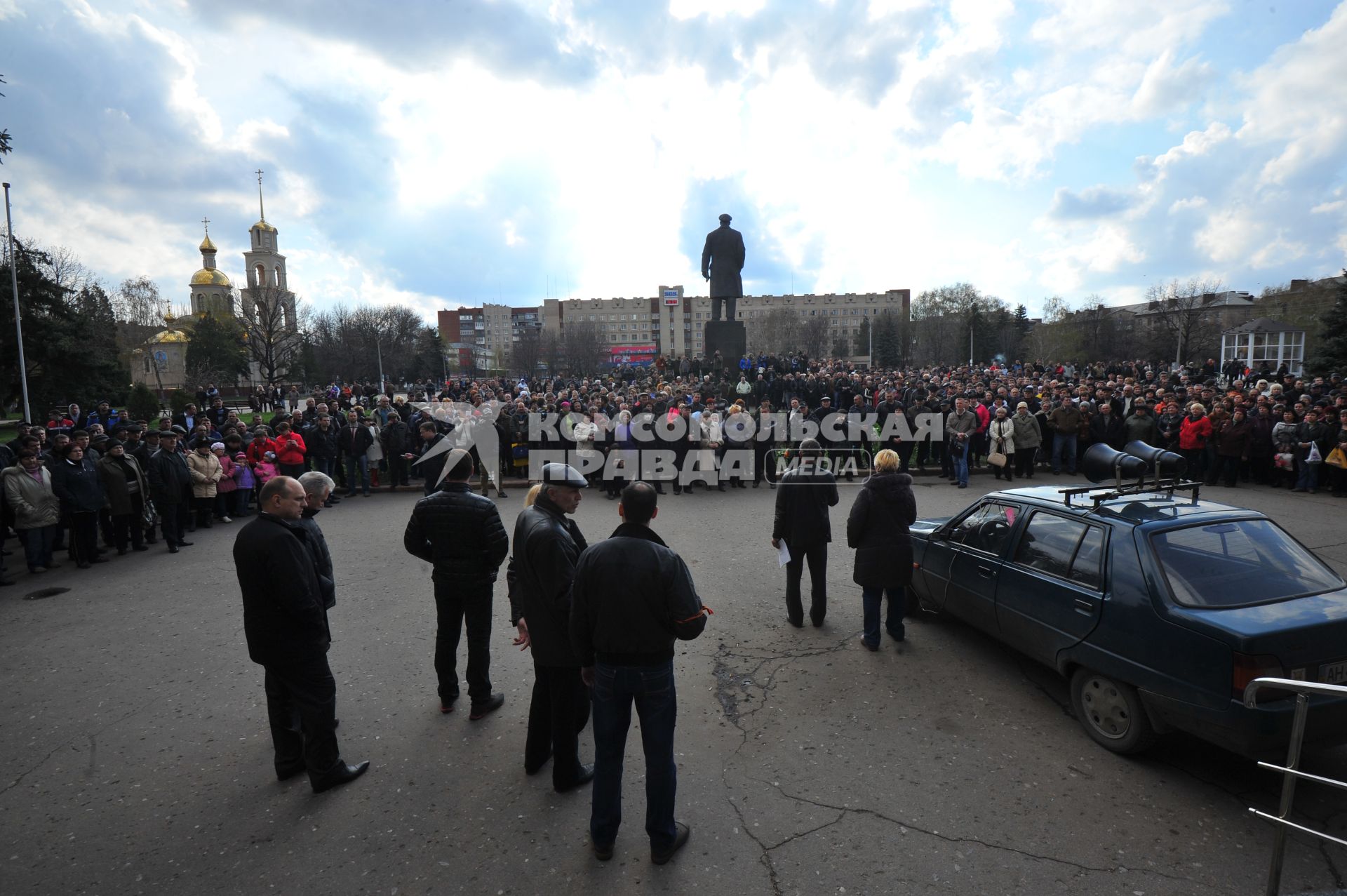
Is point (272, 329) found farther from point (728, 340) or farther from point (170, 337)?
point (728, 340)

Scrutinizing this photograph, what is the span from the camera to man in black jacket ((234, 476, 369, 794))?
3.72 meters

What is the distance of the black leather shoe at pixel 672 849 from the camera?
3.34 metres

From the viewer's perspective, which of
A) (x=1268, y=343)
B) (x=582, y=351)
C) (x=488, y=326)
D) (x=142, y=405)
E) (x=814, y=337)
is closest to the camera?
(x=142, y=405)

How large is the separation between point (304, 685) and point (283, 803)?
707mm

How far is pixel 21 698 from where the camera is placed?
5.31 metres

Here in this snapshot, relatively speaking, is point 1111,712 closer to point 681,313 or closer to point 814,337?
point 814,337

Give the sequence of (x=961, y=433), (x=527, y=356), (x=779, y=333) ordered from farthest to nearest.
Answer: (x=779, y=333)
(x=527, y=356)
(x=961, y=433)

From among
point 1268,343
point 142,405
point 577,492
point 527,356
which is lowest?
point 142,405

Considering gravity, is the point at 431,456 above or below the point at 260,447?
below

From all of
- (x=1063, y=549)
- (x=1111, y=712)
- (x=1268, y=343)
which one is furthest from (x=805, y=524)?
(x=1268, y=343)

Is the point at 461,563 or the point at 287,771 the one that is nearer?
the point at 287,771

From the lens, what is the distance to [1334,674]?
11.8 feet

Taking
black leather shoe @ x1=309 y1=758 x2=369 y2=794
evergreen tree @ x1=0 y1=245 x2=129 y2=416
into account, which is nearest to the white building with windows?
black leather shoe @ x1=309 y1=758 x2=369 y2=794

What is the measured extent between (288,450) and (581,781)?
34.2 feet
